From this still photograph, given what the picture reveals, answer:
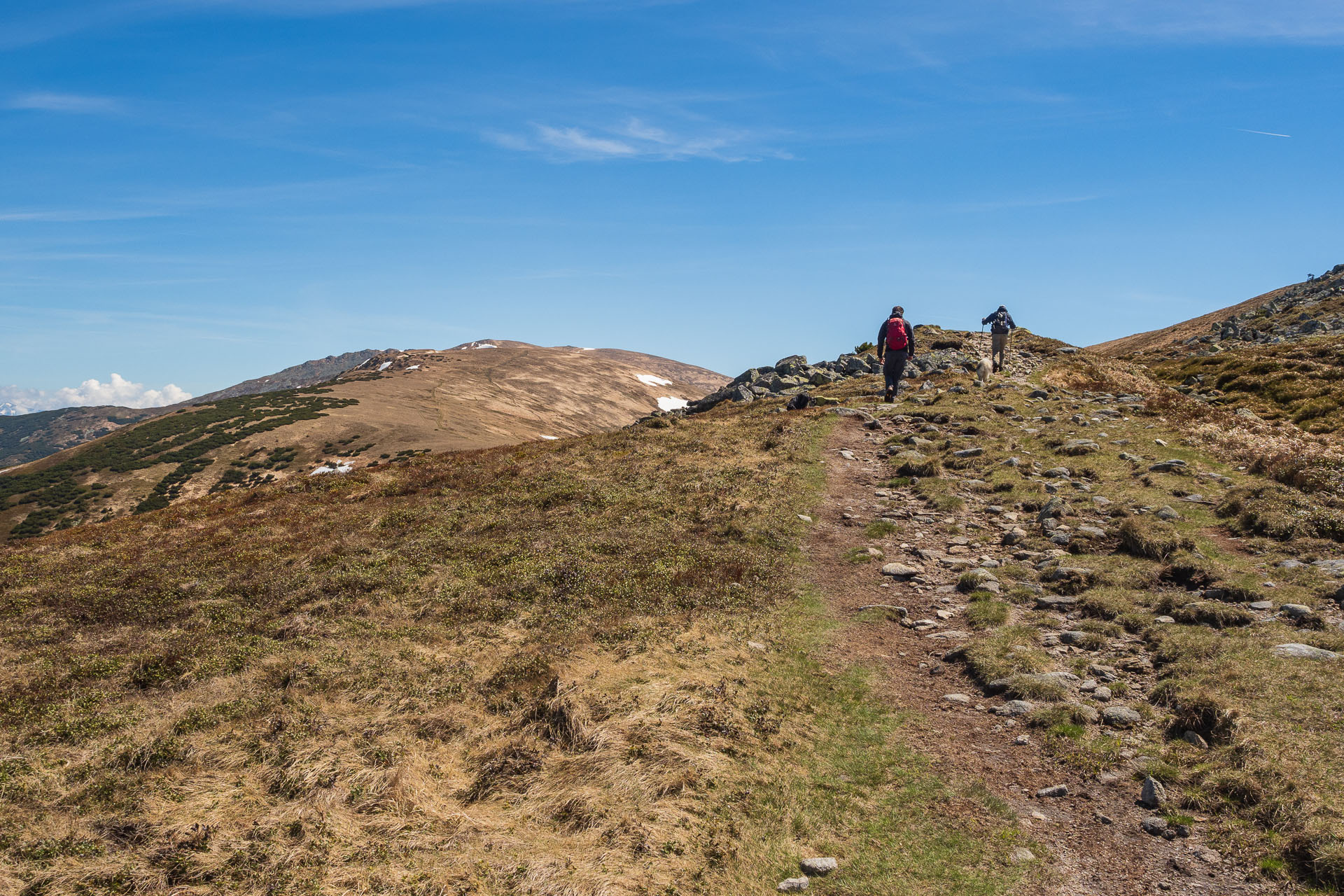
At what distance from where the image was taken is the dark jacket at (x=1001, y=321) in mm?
41781

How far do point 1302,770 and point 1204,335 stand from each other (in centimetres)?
8052

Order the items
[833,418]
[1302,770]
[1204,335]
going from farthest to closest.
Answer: [1204,335] → [833,418] → [1302,770]

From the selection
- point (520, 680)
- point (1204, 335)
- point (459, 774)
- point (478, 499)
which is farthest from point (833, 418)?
point (1204, 335)

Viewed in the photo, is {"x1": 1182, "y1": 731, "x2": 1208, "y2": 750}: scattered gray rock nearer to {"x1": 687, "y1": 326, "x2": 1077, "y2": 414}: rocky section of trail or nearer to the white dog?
{"x1": 687, "y1": 326, "x2": 1077, "y2": 414}: rocky section of trail

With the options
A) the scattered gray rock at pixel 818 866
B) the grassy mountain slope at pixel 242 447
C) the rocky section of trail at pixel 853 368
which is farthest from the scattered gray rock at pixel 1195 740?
the grassy mountain slope at pixel 242 447

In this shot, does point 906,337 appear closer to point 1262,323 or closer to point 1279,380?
point 1279,380

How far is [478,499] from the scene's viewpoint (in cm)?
2348

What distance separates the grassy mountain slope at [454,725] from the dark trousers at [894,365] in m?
16.4

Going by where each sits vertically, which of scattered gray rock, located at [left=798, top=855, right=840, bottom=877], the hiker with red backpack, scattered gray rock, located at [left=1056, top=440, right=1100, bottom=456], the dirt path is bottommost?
scattered gray rock, located at [left=798, top=855, right=840, bottom=877]

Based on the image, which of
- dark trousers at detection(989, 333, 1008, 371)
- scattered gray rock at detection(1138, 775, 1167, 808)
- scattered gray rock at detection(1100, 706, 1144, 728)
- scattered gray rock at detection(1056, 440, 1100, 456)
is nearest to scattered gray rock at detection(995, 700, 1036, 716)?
scattered gray rock at detection(1100, 706, 1144, 728)

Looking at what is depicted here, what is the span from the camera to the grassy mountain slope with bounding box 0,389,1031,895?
7703 mm

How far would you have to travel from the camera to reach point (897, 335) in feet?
105

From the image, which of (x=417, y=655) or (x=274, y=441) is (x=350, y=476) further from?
(x=274, y=441)

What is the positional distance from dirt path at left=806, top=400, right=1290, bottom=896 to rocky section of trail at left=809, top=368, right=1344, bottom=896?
3 cm
